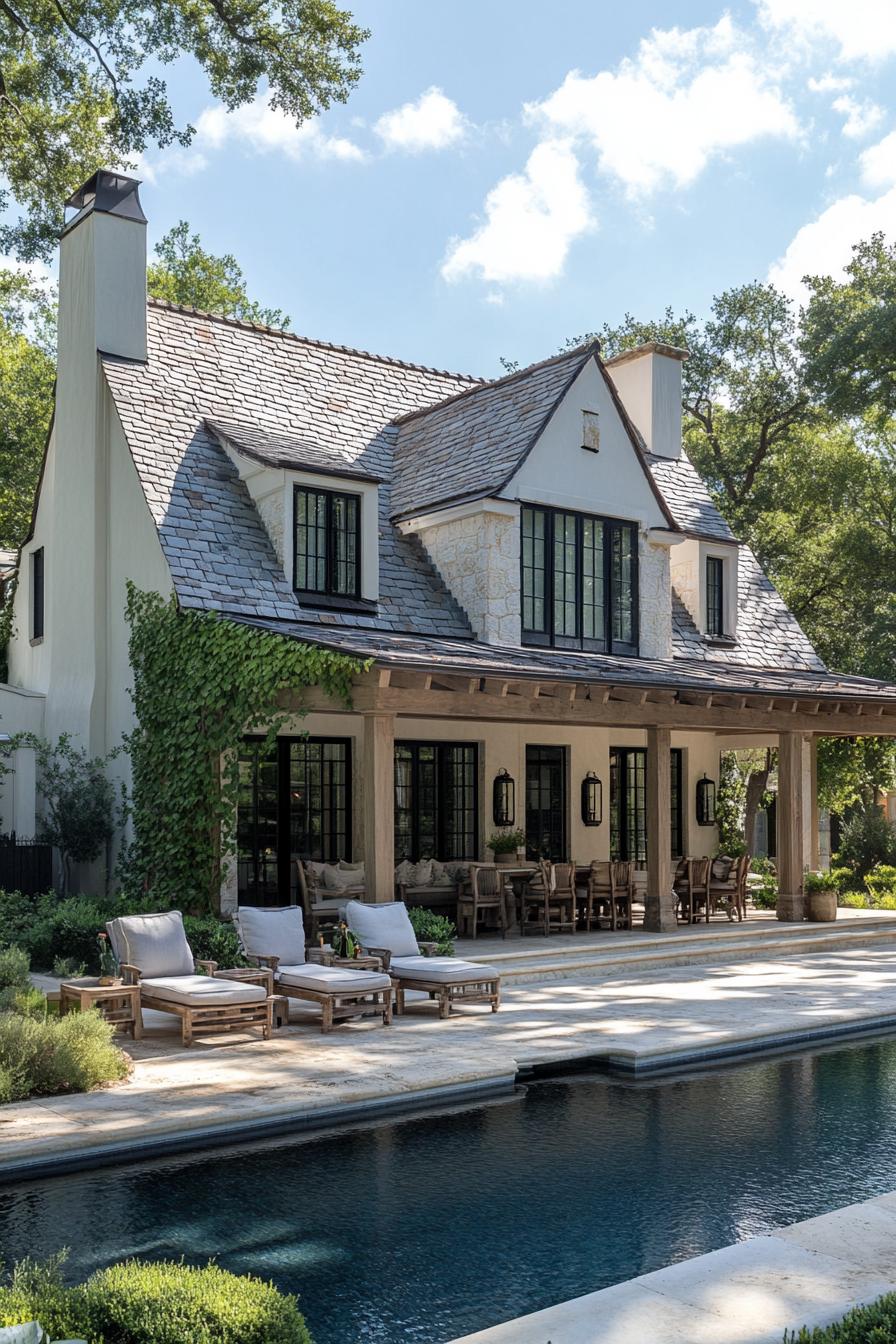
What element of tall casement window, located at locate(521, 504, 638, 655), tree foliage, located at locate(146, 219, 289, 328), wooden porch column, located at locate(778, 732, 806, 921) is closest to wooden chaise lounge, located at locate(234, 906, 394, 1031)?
tall casement window, located at locate(521, 504, 638, 655)

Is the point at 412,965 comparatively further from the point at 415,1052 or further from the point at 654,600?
the point at 654,600

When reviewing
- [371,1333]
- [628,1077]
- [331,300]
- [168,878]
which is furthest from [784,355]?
[371,1333]

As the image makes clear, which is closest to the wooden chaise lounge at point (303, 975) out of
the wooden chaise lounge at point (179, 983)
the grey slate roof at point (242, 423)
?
the wooden chaise lounge at point (179, 983)

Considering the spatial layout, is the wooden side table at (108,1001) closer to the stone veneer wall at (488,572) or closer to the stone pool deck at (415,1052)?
the stone pool deck at (415,1052)

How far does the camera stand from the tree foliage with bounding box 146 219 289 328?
33.7 m

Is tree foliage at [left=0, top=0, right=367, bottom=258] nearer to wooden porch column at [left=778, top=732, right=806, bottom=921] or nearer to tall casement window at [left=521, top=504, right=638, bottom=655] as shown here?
tall casement window at [left=521, top=504, right=638, bottom=655]

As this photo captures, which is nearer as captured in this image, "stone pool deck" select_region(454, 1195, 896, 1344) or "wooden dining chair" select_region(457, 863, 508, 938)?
"stone pool deck" select_region(454, 1195, 896, 1344)

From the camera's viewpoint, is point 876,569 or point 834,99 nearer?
point 834,99

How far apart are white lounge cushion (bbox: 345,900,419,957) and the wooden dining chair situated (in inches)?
144

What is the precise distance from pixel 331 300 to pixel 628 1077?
27.9m

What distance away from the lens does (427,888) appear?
16.5 metres

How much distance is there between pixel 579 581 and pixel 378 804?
6.70 m

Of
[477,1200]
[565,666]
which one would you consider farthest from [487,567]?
[477,1200]

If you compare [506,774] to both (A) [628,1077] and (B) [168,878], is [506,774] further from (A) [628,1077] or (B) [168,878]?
(A) [628,1077]
